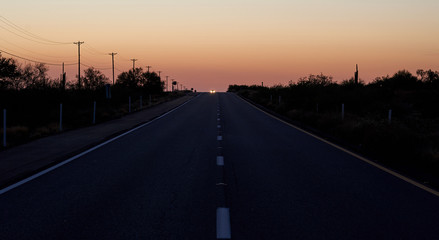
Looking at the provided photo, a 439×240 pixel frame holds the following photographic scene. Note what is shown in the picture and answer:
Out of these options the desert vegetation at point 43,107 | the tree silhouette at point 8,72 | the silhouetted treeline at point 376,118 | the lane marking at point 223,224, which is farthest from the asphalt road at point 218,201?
the tree silhouette at point 8,72

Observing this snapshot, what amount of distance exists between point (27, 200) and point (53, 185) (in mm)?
1053

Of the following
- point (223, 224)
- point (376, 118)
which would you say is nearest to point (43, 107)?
point (376, 118)

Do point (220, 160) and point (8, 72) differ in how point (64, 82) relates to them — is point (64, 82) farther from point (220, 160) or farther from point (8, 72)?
point (220, 160)

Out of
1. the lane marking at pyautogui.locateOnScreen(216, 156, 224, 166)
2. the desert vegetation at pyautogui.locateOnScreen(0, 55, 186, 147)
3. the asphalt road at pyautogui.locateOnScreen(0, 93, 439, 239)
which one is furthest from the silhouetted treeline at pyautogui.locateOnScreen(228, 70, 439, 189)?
the desert vegetation at pyautogui.locateOnScreen(0, 55, 186, 147)

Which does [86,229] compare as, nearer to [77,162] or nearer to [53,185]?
[53,185]

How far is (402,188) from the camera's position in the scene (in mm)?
6957

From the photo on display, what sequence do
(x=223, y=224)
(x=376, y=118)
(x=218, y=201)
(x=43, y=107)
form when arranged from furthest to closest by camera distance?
(x=43, y=107) → (x=376, y=118) → (x=218, y=201) → (x=223, y=224)

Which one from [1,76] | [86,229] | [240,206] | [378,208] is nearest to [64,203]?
[86,229]

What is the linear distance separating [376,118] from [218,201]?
15817mm

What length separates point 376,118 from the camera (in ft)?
64.9

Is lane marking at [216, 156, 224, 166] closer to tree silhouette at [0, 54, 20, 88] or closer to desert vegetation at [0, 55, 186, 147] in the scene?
desert vegetation at [0, 55, 186, 147]

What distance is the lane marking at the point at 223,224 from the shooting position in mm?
4477

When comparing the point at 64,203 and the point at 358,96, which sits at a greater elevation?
the point at 358,96

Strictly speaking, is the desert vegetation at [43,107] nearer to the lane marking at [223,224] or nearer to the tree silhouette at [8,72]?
the tree silhouette at [8,72]
